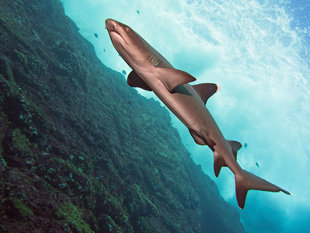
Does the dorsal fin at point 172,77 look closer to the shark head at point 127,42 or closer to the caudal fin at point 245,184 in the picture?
the shark head at point 127,42

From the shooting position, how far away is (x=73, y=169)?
26.3 ft

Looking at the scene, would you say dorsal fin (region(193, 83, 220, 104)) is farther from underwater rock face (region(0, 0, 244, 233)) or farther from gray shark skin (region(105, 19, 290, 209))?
underwater rock face (region(0, 0, 244, 233))

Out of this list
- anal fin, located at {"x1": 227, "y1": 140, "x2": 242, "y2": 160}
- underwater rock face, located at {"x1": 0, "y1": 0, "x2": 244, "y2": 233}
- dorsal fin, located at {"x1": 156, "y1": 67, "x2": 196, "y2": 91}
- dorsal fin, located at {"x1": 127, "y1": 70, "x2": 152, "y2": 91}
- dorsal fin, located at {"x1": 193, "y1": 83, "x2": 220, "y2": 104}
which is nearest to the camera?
dorsal fin, located at {"x1": 156, "y1": 67, "x2": 196, "y2": 91}

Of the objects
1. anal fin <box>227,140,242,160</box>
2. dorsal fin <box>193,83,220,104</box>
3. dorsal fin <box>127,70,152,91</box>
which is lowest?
dorsal fin <box>127,70,152,91</box>

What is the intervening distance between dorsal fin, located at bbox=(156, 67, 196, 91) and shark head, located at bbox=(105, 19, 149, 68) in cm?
28

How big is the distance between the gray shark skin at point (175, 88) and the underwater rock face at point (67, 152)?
15.4 feet

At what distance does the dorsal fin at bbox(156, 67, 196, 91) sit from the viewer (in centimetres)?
204

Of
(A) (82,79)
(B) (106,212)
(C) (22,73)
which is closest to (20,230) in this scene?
(B) (106,212)

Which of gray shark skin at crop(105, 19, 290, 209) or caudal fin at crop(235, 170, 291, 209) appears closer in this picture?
gray shark skin at crop(105, 19, 290, 209)

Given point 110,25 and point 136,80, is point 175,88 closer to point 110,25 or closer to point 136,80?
point 136,80

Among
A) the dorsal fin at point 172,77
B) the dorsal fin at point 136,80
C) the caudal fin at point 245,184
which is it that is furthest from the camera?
the caudal fin at point 245,184

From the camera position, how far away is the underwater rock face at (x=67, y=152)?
5.42 metres

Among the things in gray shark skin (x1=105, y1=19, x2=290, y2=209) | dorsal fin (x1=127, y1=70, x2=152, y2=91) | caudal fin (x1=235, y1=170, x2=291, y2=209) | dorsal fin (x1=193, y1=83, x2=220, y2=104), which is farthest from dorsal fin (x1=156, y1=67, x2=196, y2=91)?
caudal fin (x1=235, y1=170, x2=291, y2=209)

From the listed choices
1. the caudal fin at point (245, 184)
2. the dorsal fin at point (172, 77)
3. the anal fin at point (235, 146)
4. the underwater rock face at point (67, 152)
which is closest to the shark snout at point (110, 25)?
the dorsal fin at point (172, 77)
